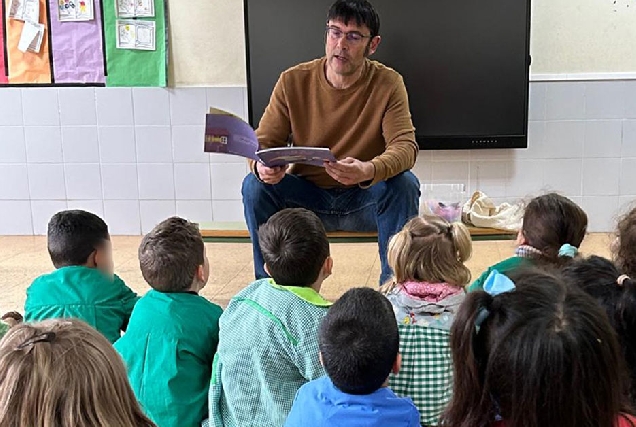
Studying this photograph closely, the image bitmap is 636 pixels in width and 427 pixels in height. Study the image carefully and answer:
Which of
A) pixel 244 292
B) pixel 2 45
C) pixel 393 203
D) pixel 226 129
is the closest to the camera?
pixel 244 292

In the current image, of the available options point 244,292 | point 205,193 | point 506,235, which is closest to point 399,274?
point 244,292

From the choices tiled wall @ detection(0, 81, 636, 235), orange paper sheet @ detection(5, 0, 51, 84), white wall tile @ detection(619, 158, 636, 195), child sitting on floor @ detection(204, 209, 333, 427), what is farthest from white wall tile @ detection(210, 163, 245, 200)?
child sitting on floor @ detection(204, 209, 333, 427)

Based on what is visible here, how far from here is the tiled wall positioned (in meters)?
4.14

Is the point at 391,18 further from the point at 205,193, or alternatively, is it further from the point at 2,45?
the point at 2,45

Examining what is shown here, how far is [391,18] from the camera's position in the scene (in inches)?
157

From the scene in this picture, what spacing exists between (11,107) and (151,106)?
2.86 feet

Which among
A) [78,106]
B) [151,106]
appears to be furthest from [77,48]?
[151,106]

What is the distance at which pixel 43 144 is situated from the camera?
4.42 m

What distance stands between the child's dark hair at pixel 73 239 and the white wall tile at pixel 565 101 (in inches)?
114

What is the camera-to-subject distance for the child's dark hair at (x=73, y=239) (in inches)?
80.7

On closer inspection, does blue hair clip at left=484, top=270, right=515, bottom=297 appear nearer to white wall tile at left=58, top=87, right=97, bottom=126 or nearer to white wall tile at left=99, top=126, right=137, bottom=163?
white wall tile at left=99, top=126, right=137, bottom=163

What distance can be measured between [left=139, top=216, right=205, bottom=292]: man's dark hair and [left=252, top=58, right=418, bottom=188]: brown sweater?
3.11 ft

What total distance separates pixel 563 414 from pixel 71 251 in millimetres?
1492

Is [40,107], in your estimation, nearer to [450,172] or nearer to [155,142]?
[155,142]
